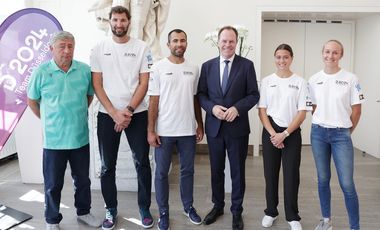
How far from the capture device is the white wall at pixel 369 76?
4.94m

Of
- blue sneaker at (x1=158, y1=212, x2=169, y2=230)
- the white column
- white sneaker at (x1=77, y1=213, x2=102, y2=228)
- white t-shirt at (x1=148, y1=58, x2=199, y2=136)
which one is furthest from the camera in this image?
the white column

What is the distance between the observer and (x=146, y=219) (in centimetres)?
262

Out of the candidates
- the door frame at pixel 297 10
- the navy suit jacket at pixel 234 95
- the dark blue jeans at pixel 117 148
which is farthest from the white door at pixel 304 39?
the dark blue jeans at pixel 117 148

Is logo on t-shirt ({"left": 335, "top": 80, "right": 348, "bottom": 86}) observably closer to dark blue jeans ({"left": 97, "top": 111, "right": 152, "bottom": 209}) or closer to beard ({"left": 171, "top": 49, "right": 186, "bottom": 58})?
beard ({"left": 171, "top": 49, "right": 186, "bottom": 58})

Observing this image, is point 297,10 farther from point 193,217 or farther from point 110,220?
point 110,220

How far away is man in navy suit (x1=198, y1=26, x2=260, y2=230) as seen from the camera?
242 centimetres

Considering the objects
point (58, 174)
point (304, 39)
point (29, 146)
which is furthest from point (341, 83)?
point (304, 39)

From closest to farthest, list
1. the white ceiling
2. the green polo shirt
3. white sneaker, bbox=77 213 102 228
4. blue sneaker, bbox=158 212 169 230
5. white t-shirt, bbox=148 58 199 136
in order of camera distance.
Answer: the green polo shirt, white t-shirt, bbox=148 58 199 136, blue sneaker, bbox=158 212 169 230, white sneaker, bbox=77 213 102 228, the white ceiling

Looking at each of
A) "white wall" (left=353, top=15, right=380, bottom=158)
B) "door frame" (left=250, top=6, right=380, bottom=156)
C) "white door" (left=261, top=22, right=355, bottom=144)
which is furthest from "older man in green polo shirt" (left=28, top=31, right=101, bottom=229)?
"white wall" (left=353, top=15, right=380, bottom=158)

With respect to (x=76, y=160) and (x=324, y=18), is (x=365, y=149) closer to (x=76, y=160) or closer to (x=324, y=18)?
(x=324, y=18)

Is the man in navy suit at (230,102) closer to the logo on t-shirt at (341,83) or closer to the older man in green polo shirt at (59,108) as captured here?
the logo on t-shirt at (341,83)

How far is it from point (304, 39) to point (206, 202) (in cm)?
359

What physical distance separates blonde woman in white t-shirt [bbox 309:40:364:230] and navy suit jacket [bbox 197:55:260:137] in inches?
17.7

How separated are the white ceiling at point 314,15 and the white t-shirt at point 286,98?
2997 millimetres
